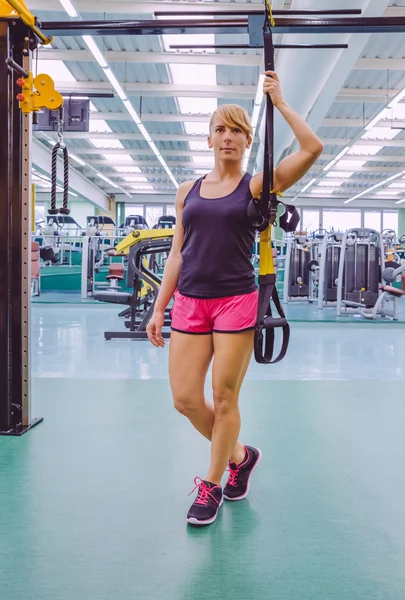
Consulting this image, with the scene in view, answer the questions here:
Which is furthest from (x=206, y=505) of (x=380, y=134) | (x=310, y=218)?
(x=310, y=218)

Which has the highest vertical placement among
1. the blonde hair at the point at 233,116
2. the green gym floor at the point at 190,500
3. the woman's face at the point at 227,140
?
the blonde hair at the point at 233,116

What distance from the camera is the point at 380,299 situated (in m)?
7.39

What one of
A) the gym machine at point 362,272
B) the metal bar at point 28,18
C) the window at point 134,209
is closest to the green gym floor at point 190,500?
the metal bar at point 28,18

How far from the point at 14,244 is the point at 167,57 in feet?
20.9

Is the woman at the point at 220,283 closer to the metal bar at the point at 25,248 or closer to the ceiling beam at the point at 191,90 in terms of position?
Result: the metal bar at the point at 25,248

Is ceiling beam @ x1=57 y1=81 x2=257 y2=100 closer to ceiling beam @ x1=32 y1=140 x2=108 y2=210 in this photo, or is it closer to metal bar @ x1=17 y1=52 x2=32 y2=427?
ceiling beam @ x1=32 y1=140 x2=108 y2=210

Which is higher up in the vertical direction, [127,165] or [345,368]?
[127,165]

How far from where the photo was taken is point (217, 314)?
5.27 ft

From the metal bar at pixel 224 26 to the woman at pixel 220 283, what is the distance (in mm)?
999

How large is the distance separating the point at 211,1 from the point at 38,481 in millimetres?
6511

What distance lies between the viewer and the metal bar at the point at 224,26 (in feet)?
7.55

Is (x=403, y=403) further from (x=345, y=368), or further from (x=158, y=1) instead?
(x=158, y=1)

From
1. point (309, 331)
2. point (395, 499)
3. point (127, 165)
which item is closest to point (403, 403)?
point (395, 499)

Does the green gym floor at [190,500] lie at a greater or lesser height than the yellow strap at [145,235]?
lesser
